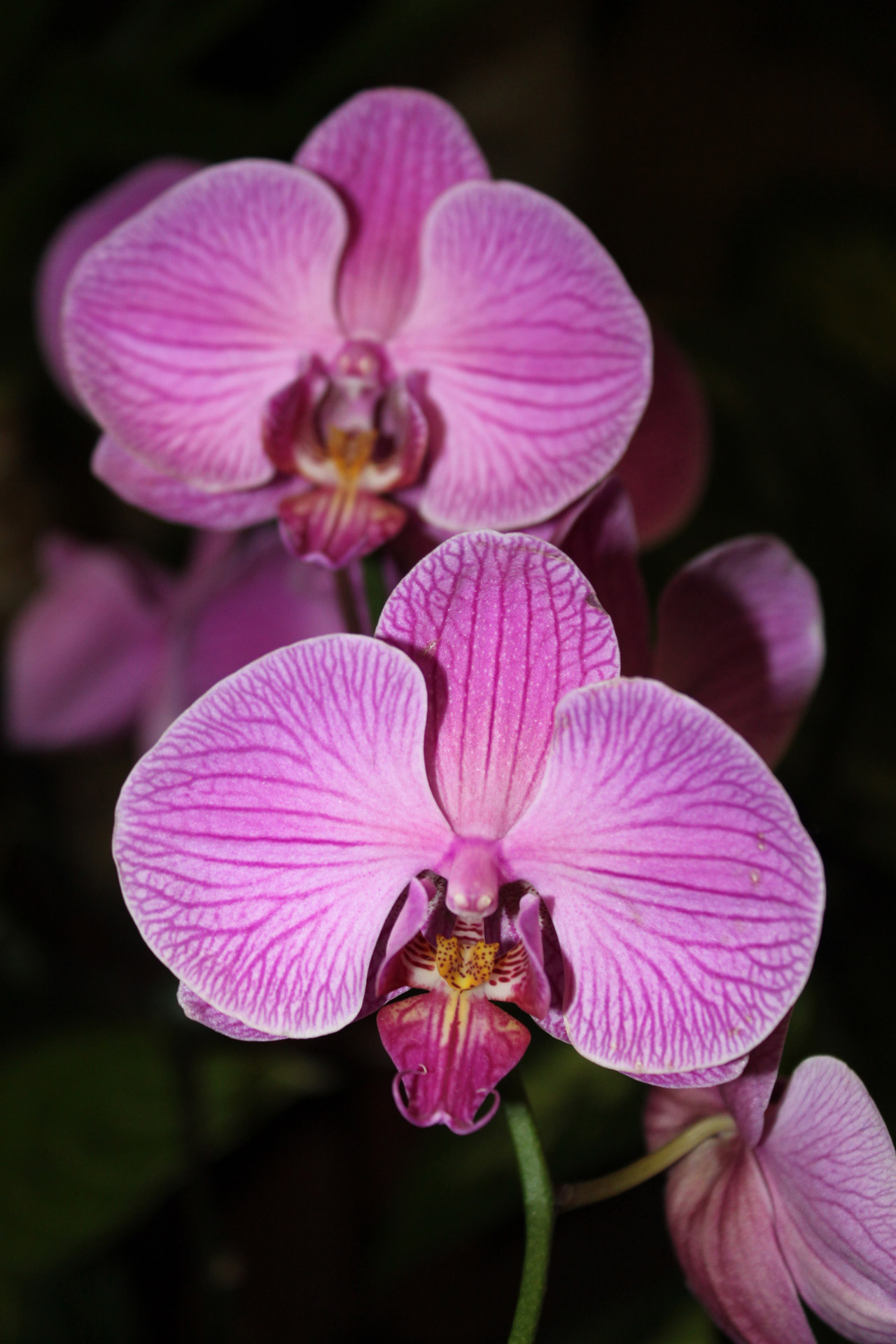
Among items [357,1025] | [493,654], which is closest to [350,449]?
[493,654]

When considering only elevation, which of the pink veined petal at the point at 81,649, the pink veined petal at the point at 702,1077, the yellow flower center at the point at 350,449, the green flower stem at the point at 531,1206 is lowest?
the pink veined petal at the point at 81,649

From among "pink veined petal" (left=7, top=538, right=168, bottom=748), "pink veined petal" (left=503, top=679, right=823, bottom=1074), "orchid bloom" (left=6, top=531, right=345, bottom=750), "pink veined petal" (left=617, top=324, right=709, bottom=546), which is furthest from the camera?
"pink veined petal" (left=7, top=538, right=168, bottom=748)

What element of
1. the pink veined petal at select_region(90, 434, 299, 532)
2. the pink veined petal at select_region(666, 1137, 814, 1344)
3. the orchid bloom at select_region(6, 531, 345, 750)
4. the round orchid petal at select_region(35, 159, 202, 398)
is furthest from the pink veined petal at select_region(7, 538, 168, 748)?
the pink veined petal at select_region(666, 1137, 814, 1344)

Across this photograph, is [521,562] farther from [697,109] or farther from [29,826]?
[697,109]

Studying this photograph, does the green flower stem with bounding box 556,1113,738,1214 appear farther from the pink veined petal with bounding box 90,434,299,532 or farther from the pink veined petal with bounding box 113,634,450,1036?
the pink veined petal with bounding box 90,434,299,532

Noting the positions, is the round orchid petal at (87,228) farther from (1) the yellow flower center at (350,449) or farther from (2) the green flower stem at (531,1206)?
(2) the green flower stem at (531,1206)

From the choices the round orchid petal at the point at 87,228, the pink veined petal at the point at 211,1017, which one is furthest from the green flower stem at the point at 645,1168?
the round orchid petal at the point at 87,228
